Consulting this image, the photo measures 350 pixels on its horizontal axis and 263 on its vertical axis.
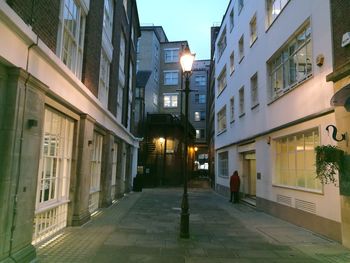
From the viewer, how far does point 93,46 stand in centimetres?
1169

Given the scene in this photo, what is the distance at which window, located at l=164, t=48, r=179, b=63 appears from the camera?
42.9 metres

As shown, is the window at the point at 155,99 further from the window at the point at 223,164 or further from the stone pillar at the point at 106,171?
the stone pillar at the point at 106,171

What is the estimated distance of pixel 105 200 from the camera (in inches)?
572

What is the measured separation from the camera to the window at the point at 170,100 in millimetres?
42188

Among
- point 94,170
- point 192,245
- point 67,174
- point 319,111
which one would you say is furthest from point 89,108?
point 319,111

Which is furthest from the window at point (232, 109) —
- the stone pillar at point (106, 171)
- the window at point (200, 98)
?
the window at point (200, 98)

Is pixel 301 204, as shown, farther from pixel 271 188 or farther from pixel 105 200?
pixel 105 200

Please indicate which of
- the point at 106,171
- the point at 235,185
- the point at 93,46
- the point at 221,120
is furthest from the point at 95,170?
the point at 221,120

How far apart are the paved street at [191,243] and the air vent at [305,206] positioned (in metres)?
0.68

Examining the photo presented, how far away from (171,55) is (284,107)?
3220cm

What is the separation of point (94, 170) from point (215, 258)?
7.51 meters

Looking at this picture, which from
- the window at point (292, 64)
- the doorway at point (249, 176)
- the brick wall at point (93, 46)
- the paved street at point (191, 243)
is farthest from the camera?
the doorway at point (249, 176)

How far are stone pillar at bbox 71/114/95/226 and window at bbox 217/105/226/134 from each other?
16.0m

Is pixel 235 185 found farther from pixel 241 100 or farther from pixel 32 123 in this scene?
pixel 32 123
